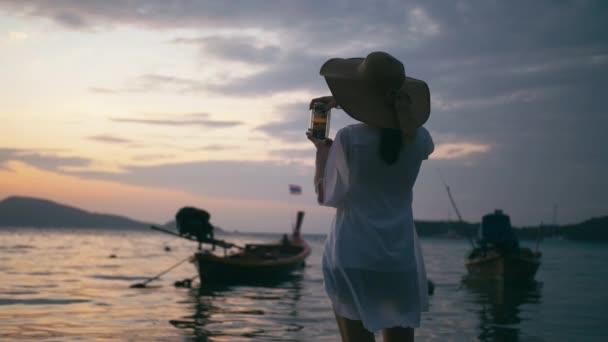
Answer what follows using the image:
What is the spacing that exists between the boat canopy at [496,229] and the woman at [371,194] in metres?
22.7

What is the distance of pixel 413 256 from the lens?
2748 mm

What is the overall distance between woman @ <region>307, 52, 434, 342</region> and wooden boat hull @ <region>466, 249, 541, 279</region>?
77.1 feet

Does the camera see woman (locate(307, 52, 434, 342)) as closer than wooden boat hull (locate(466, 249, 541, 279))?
Yes

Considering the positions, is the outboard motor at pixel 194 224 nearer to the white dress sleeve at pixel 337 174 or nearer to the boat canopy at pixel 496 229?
the boat canopy at pixel 496 229

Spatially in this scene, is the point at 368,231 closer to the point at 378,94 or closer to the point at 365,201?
the point at 365,201

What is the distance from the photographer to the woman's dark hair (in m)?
2.63

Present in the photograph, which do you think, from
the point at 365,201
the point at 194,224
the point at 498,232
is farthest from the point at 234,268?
the point at 365,201

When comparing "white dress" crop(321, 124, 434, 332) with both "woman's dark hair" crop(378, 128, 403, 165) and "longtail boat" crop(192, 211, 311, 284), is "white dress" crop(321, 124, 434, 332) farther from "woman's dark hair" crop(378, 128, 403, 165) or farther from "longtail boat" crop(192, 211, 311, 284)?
"longtail boat" crop(192, 211, 311, 284)

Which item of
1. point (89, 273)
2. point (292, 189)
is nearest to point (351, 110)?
point (89, 273)

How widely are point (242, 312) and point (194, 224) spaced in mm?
3990

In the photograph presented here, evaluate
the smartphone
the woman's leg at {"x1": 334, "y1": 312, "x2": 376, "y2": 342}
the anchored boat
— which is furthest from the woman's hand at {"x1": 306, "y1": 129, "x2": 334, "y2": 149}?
the anchored boat

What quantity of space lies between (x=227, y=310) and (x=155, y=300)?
9.97 ft

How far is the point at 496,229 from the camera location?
25.2 metres

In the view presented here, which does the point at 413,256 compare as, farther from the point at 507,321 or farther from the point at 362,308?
the point at 507,321
